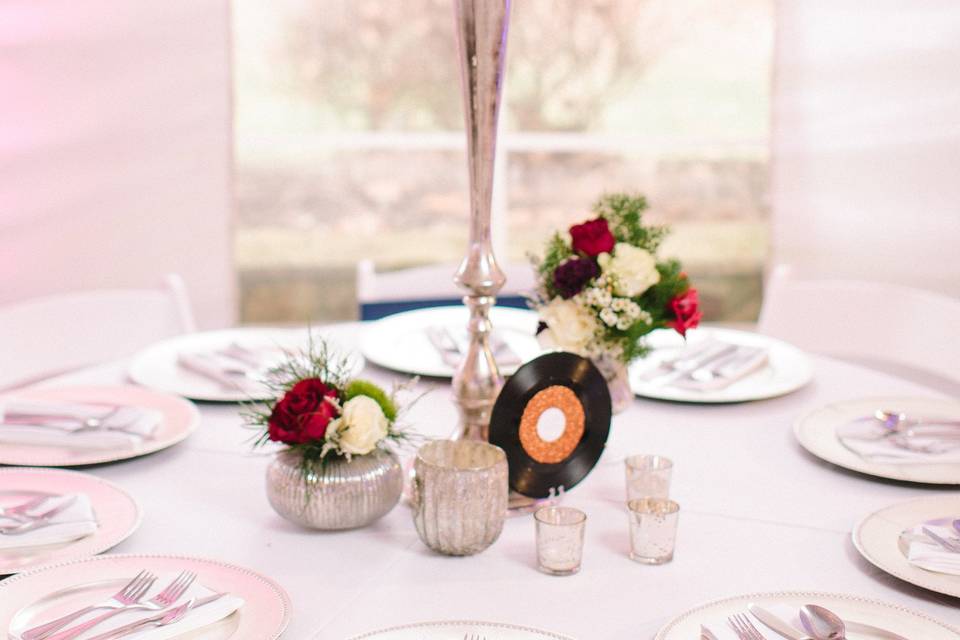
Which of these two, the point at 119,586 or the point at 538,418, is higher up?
the point at 538,418

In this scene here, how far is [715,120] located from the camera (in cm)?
439

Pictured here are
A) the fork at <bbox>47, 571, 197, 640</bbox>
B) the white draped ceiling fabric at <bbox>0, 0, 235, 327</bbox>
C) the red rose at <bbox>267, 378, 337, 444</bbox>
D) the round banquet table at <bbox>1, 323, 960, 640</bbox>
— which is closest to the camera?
the fork at <bbox>47, 571, 197, 640</bbox>

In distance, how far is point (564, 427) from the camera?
122cm

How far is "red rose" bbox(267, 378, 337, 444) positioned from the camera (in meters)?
1.09

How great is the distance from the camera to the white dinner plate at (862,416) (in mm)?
1297

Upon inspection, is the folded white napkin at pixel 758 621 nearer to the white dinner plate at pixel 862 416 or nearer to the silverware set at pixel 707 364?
the white dinner plate at pixel 862 416

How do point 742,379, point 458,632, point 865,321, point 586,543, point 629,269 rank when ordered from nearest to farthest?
1. point 458,632
2. point 586,543
3. point 629,269
4. point 742,379
5. point 865,321

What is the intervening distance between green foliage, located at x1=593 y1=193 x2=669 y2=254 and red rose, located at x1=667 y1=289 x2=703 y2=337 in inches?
2.6

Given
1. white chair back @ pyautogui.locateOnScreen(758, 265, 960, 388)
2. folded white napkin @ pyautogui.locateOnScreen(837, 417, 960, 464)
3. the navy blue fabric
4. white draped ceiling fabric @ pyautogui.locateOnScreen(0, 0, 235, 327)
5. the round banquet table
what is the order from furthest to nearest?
white draped ceiling fabric @ pyautogui.locateOnScreen(0, 0, 235, 327) → the navy blue fabric → white chair back @ pyautogui.locateOnScreen(758, 265, 960, 388) → folded white napkin @ pyautogui.locateOnScreen(837, 417, 960, 464) → the round banquet table

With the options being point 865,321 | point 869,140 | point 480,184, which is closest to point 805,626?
point 480,184

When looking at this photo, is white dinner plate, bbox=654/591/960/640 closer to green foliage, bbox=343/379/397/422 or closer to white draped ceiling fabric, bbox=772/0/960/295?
green foliage, bbox=343/379/397/422

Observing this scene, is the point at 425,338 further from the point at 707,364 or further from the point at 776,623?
the point at 776,623

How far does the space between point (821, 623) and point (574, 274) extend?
487 mm

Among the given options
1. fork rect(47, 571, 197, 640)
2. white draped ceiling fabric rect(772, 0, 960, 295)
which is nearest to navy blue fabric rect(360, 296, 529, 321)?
fork rect(47, 571, 197, 640)
